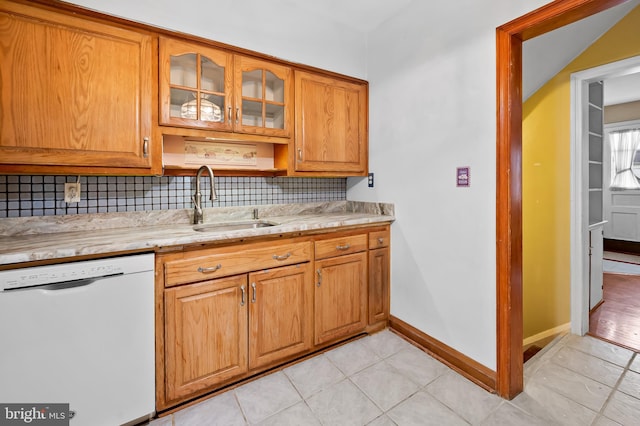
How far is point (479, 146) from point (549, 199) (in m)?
1.18

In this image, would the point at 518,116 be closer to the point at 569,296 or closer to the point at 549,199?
the point at 549,199

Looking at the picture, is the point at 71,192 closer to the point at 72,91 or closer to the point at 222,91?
the point at 72,91

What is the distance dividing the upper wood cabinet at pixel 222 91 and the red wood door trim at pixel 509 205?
1.37m

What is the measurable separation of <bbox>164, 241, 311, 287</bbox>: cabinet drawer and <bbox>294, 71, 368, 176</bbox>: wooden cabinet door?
0.70 meters

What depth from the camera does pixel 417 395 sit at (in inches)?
64.9

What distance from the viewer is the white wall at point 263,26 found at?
1.66m

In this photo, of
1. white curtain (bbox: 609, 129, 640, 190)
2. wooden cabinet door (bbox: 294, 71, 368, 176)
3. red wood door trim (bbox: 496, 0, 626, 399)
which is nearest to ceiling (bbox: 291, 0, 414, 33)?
wooden cabinet door (bbox: 294, 71, 368, 176)

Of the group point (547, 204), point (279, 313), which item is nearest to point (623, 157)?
point (547, 204)

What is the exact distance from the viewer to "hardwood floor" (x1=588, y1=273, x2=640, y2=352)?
2.25 metres

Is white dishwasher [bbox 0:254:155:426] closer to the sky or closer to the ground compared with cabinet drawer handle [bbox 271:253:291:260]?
closer to the ground

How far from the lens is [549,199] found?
238 centimetres

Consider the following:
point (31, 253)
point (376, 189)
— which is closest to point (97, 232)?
point (31, 253)

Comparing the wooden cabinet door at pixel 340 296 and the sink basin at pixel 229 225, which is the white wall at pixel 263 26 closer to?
the sink basin at pixel 229 225

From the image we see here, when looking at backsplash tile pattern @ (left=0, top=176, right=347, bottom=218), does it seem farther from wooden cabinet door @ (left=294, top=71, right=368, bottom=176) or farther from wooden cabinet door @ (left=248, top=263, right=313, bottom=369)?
wooden cabinet door @ (left=248, top=263, right=313, bottom=369)
